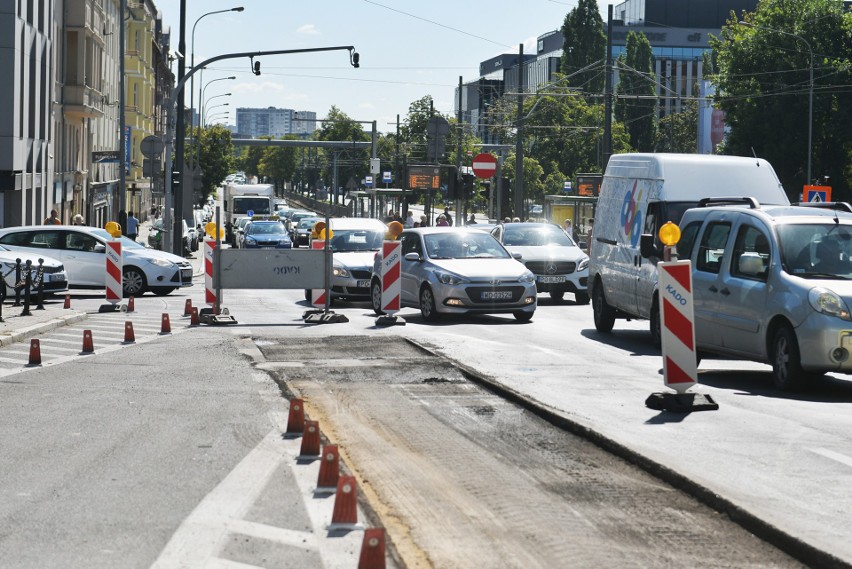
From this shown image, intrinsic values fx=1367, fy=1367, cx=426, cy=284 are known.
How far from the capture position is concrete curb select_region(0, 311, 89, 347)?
18144 mm

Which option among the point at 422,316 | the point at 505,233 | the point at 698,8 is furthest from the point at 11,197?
the point at 698,8

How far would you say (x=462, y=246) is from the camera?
22.7 m

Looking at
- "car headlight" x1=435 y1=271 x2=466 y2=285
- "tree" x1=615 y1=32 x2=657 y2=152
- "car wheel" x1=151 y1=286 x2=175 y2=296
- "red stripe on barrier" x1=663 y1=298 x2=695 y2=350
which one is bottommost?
"car wheel" x1=151 y1=286 x2=175 y2=296

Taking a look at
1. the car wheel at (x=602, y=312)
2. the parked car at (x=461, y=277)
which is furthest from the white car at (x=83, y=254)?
the car wheel at (x=602, y=312)

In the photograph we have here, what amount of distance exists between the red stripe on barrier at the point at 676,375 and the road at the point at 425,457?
37 cm

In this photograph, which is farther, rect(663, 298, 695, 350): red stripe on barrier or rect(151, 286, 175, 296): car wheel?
rect(151, 286, 175, 296): car wheel

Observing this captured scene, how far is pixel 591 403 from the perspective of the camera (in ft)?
38.3

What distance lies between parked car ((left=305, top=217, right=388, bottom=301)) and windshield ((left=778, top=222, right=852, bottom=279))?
467 inches

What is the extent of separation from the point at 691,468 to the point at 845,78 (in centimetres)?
5639

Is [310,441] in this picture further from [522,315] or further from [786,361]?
[522,315]

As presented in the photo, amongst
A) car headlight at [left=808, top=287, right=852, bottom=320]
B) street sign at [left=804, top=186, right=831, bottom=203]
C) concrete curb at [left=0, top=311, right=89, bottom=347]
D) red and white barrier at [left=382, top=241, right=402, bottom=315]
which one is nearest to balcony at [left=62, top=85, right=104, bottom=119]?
street sign at [left=804, top=186, right=831, bottom=203]

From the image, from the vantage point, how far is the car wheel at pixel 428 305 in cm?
2144

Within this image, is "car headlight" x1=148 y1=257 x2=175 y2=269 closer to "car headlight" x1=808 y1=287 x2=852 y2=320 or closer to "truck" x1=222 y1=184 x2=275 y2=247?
"car headlight" x1=808 y1=287 x2=852 y2=320

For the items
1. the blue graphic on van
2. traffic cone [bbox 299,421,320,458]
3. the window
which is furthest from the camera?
the blue graphic on van
